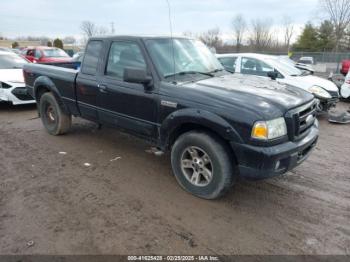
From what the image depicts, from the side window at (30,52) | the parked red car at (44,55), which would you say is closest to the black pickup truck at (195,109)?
the parked red car at (44,55)

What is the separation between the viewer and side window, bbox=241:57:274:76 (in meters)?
7.68

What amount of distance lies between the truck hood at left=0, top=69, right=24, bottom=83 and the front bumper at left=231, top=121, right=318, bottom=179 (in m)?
7.08

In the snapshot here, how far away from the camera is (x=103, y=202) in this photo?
348cm

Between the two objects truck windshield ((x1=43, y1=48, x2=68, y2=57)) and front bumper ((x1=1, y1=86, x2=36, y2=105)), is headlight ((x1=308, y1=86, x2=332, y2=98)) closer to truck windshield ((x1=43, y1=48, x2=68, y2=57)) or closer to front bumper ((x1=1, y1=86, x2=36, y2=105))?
front bumper ((x1=1, y1=86, x2=36, y2=105))

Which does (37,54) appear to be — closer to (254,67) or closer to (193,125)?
(254,67)

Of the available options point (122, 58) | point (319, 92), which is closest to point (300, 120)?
point (122, 58)

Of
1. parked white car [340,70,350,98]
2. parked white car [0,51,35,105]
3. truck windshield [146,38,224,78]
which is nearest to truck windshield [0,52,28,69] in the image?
parked white car [0,51,35,105]

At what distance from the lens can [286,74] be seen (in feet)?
24.3

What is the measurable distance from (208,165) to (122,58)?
2026 mm

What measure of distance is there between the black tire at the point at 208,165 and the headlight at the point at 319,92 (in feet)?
15.3

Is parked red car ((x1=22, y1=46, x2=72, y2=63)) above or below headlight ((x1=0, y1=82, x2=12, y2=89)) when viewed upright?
above

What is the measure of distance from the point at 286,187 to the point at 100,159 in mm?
2898

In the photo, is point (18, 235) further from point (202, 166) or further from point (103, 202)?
point (202, 166)

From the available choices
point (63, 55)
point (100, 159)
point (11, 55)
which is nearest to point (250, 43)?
point (63, 55)
